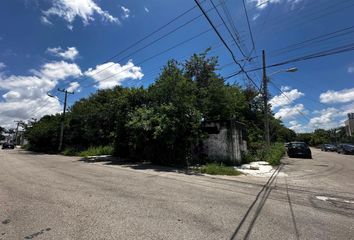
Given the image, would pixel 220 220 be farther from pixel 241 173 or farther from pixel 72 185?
pixel 241 173

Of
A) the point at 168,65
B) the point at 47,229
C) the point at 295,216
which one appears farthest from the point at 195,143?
the point at 47,229

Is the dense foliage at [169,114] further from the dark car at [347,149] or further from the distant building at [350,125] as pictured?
the distant building at [350,125]

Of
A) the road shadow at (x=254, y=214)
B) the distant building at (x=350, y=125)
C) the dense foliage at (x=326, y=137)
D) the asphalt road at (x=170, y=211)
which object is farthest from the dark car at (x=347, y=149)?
the distant building at (x=350, y=125)

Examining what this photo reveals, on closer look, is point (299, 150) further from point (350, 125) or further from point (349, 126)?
point (349, 126)

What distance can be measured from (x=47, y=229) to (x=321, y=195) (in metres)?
8.07

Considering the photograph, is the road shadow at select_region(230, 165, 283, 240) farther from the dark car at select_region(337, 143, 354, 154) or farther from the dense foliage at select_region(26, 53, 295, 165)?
the dark car at select_region(337, 143, 354, 154)

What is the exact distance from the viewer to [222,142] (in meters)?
16.4

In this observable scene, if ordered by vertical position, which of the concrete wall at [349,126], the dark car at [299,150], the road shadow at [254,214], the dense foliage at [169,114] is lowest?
the road shadow at [254,214]

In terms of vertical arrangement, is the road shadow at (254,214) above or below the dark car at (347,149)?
below

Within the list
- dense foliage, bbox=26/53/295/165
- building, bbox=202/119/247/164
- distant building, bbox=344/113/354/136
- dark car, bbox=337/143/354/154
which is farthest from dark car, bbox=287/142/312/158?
distant building, bbox=344/113/354/136

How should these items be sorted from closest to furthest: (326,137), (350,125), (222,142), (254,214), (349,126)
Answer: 1. (254,214)
2. (222,142)
3. (326,137)
4. (350,125)
5. (349,126)

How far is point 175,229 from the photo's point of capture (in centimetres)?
446

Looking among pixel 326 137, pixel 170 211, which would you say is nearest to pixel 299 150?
pixel 170 211

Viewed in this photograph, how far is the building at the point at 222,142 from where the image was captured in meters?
→ 16.3
